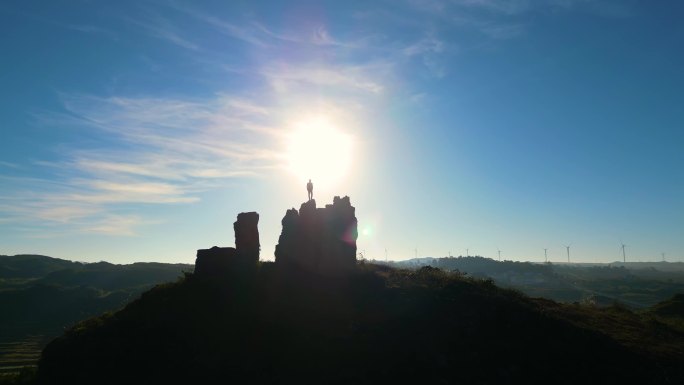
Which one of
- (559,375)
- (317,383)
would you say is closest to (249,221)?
(317,383)

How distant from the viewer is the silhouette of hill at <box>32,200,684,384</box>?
83.3 feet

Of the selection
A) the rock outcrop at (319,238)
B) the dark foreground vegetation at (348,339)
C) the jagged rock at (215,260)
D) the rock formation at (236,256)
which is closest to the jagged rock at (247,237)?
the rock formation at (236,256)

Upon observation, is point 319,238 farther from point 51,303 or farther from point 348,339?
point 51,303

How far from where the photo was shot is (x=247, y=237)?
117 feet

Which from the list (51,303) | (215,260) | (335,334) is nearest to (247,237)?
(215,260)

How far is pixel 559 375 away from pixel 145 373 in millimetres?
24308

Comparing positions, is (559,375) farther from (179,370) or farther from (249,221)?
(249,221)

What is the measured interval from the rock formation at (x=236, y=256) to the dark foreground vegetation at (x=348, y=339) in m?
0.86

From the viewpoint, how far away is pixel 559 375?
24.7 meters

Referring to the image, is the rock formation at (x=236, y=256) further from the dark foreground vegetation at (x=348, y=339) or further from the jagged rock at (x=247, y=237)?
the dark foreground vegetation at (x=348, y=339)

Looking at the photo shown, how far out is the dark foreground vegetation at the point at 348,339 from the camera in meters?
25.3

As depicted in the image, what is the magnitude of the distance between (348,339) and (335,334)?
38.9 inches

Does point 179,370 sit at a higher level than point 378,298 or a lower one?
lower

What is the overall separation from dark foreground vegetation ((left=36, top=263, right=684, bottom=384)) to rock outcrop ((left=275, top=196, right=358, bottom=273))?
5.18ft
